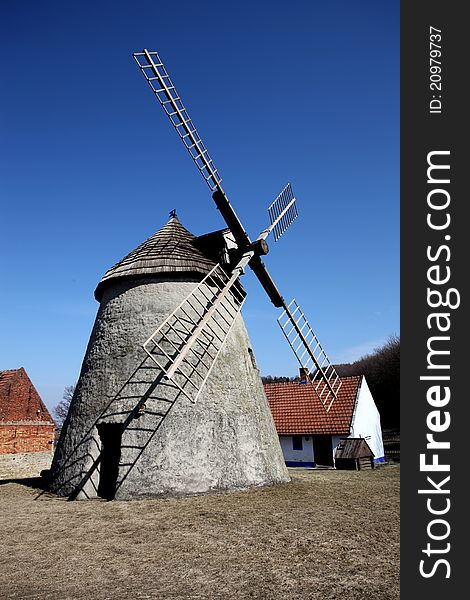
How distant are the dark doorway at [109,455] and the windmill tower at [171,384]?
24mm

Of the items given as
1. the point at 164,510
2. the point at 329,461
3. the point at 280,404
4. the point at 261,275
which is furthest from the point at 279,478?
the point at 280,404

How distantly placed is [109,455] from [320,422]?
37.5 ft

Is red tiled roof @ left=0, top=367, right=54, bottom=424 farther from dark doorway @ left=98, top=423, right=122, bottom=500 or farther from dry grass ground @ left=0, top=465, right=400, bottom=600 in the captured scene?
dark doorway @ left=98, top=423, right=122, bottom=500

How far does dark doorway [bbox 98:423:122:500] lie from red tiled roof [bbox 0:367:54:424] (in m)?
9.94

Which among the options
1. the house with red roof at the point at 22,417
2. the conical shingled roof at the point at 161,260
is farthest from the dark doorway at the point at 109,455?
the house with red roof at the point at 22,417

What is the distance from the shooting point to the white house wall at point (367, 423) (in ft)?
62.5

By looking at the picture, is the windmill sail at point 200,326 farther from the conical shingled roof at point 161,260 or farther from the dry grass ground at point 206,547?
the dry grass ground at point 206,547

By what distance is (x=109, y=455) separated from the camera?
33.6ft

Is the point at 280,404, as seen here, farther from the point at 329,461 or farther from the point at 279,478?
the point at 279,478

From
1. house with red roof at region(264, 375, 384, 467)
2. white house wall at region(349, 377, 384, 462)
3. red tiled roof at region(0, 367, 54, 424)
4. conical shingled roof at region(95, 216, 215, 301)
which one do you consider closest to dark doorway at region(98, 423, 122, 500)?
conical shingled roof at region(95, 216, 215, 301)

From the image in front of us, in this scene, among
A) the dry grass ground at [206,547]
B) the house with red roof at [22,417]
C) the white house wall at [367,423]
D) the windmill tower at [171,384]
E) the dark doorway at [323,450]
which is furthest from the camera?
the white house wall at [367,423]

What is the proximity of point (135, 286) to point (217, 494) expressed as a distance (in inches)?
213

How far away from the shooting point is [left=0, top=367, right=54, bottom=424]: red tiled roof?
18047 mm

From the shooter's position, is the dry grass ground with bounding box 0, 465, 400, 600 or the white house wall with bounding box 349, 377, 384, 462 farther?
the white house wall with bounding box 349, 377, 384, 462
